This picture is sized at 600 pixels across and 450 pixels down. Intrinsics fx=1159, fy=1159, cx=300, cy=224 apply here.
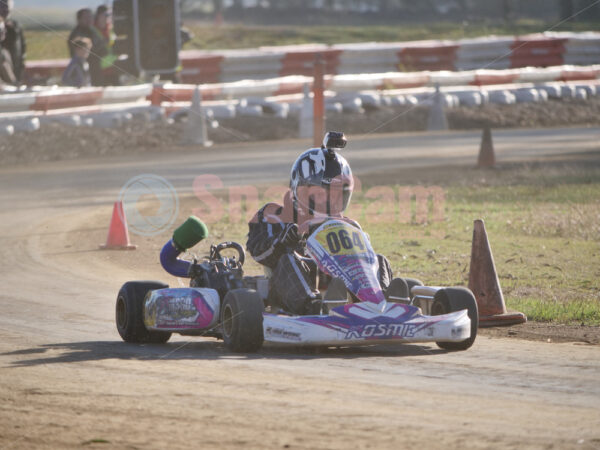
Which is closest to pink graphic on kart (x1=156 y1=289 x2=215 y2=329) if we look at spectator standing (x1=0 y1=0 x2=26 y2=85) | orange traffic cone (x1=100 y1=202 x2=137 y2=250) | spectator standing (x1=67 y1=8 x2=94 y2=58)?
orange traffic cone (x1=100 y1=202 x2=137 y2=250)

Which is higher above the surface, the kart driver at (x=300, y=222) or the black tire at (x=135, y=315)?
the kart driver at (x=300, y=222)

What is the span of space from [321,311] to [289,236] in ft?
1.95

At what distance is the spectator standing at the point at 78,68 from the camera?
20422mm

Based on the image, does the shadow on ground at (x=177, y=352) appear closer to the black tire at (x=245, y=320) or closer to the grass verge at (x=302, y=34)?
the black tire at (x=245, y=320)

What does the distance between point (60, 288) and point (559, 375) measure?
186 inches

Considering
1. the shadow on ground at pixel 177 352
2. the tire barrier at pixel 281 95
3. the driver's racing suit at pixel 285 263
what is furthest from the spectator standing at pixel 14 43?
the shadow on ground at pixel 177 352

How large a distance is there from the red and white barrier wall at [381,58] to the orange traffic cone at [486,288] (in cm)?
1647

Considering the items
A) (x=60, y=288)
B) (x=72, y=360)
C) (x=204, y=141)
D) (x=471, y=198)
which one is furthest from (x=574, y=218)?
(x=204, y=141)

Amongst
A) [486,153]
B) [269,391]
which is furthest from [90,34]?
[269,391]

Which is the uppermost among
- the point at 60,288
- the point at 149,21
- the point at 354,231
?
the point at 149,21

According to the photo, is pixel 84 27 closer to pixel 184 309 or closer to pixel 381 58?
pixel 381 58

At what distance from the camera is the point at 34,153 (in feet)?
60.6

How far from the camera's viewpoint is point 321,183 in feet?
23.6

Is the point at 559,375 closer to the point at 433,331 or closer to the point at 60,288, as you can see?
the point at 433,331
